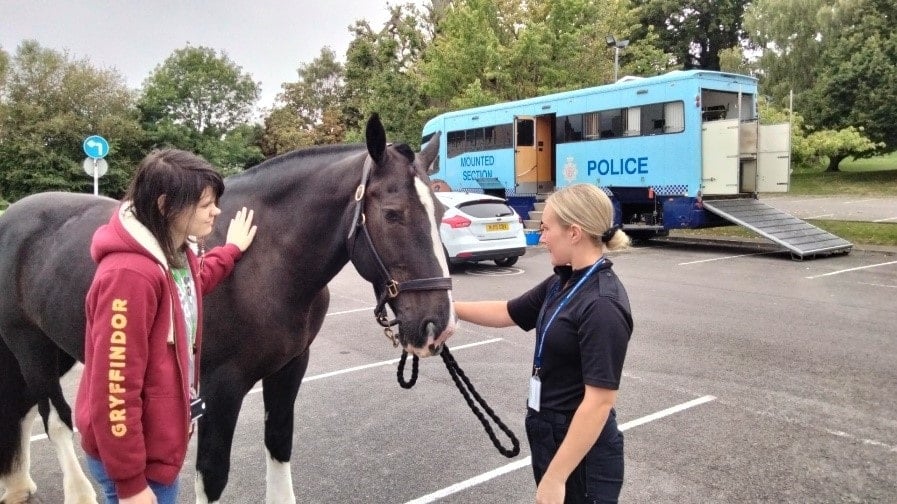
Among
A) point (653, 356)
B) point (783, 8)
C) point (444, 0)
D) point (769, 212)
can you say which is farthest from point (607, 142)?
point (783, 8)

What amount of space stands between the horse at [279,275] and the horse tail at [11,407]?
1.21 ft

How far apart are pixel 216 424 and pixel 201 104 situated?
160 feet

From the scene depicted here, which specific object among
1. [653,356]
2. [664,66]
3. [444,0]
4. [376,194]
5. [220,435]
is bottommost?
[653,356]

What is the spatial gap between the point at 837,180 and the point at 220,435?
3922 cm

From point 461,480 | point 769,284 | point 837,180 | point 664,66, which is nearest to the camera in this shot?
point 461,480

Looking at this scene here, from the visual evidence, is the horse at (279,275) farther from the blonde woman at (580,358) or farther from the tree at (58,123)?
the tree at (58,123)

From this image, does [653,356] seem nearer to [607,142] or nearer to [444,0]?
[607,142]

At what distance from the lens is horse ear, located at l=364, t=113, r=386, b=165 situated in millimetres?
2344

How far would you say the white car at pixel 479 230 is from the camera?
38.7ft

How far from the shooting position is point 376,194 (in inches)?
96.4

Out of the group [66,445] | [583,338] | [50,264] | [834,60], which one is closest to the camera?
[583,338]

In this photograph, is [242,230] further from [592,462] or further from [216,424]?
[592,462]

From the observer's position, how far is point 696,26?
148ft

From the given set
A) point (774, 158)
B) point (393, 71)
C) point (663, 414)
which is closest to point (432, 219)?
point (663, 414)
